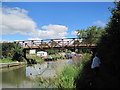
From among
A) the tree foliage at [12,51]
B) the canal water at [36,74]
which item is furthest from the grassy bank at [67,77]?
the tree foliage at [12,51]

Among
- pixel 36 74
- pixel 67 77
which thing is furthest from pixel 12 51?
pixel 67 77

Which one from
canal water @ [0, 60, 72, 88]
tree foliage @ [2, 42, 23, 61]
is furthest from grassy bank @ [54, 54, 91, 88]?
tree foliage @ [2, 42, 23, 61]

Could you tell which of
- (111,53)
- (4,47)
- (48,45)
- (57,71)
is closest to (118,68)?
(111,53)

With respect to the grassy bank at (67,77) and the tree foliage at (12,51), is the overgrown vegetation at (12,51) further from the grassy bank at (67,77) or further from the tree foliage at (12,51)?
the grassy bank at (67,77)

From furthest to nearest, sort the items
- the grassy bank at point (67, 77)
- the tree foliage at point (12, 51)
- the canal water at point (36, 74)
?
1. the tree foliage at point (12, 51)
2. the canal water at point (36, 74)
3. the grassy bank at point (67, 77)

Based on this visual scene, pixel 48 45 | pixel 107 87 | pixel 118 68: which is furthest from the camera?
pixel 48 45

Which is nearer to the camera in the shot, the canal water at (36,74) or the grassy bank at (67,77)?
the grassy bank at (67,77)

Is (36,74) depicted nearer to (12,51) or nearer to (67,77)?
(67,77)

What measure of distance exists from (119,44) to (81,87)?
8.52ft

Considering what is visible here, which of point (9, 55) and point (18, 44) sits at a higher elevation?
point (18, 44)

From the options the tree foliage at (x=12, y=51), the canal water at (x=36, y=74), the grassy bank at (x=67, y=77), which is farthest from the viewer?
the tree foliage at (x=12, y=51)

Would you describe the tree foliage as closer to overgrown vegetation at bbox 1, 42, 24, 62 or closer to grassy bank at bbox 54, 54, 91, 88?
overgrown vegetation at bbox 1, 42, 24, 62

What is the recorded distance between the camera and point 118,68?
3.39 metres

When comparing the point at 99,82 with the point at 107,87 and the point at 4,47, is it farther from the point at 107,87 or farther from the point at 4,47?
the point at 4,47
